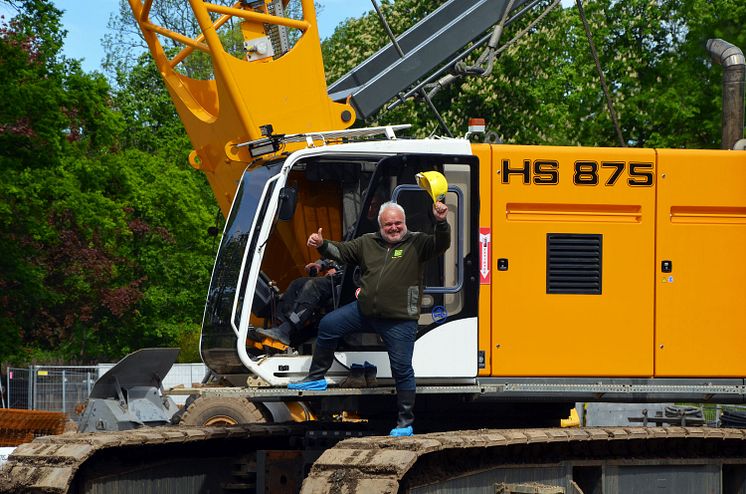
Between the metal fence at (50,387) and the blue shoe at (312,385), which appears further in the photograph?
the metal fence at (50,387)

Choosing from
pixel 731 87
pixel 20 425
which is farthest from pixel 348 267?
pixel 20 425

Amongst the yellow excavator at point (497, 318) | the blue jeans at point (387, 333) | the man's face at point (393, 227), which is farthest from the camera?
the yellow excavator at point (497, 318)

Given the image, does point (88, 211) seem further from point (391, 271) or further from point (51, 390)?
point (391, 271)

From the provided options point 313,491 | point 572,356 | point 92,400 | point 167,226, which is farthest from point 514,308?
point 167,226

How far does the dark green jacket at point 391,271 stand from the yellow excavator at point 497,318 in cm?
35

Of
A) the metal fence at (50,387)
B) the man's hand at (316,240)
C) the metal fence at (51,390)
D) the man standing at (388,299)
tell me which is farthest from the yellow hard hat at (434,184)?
the metal fence at (51,390)

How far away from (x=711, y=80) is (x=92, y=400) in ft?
87.9

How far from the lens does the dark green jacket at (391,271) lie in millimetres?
10273

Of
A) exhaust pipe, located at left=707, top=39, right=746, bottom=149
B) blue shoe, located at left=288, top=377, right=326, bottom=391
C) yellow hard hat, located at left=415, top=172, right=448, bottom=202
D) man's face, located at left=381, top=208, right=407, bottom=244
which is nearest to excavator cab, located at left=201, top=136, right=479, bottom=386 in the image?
blue shoe, located at left=288, top=377, right=326, bottom=391

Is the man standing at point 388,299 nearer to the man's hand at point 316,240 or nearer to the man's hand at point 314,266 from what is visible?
the man's hand at point 316,240

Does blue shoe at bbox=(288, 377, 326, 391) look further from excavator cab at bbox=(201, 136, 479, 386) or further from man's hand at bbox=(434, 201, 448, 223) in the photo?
man's hand at bbox=(434, 201, 448, 223)

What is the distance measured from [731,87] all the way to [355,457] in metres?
6.65

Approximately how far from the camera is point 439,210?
32.8 feet

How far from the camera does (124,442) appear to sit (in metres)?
10.7
